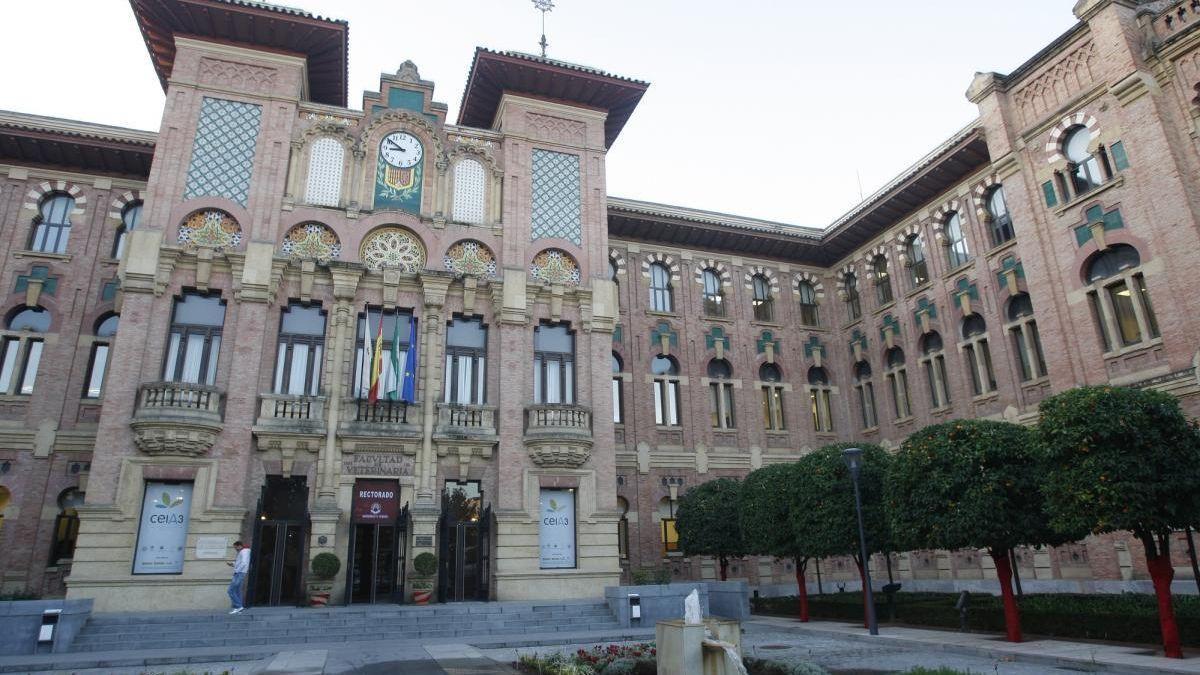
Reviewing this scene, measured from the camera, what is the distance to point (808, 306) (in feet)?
121

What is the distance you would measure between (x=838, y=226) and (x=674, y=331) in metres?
10.0

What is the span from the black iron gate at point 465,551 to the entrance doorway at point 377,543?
1.28 metres

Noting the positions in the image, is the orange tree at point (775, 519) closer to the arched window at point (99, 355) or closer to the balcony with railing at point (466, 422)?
the balcony with railing at point (466, 422)

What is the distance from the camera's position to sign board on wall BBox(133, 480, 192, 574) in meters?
20.4

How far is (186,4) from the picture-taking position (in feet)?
78.6

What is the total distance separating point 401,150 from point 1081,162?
2422 centimetres

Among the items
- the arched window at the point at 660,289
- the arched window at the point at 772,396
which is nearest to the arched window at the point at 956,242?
the arched window at the point at 772,396

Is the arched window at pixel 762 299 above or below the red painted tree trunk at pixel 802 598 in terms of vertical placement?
above

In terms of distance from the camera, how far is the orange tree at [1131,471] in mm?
13078

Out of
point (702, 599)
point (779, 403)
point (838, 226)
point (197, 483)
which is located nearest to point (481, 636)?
point (702, 599)

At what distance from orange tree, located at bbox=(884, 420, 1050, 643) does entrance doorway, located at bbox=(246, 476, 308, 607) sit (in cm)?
1688

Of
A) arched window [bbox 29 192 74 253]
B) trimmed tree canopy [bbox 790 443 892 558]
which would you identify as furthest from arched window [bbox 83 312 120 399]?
trimmed tree canopy [bbox 790 443 892 558]

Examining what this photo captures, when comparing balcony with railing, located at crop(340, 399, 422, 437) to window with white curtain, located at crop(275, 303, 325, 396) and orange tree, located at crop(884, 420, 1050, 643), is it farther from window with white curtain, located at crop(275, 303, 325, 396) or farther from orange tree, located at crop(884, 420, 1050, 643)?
orange tree, located at crop(884, 420, 1050, 643)

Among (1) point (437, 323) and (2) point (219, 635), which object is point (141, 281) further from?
(2) point (219, 635)
